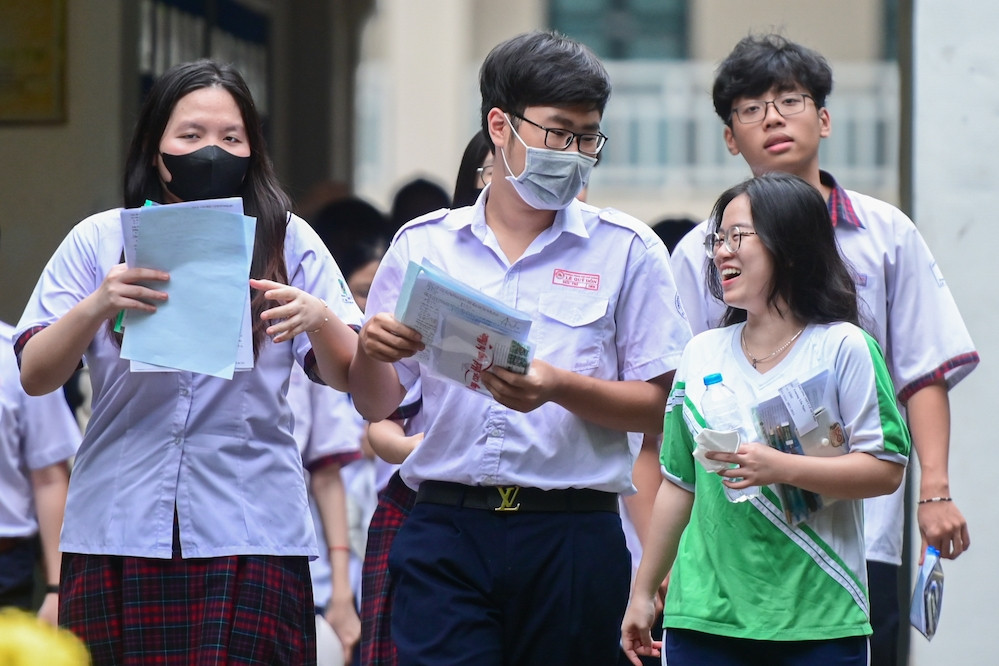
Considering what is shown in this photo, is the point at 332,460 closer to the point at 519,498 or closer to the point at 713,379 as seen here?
the point at 519,498

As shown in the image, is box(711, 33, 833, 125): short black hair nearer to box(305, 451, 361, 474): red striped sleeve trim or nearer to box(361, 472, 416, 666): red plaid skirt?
box(361, 472, 416, 666): red plaid skirt

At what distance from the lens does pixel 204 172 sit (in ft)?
10.7

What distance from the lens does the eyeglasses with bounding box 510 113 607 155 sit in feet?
10.6

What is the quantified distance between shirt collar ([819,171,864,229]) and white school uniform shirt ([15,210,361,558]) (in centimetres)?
124

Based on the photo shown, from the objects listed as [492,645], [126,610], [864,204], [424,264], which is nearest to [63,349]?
[126,610]

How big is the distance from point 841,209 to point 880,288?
0.21 m

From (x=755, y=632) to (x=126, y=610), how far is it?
1216mm

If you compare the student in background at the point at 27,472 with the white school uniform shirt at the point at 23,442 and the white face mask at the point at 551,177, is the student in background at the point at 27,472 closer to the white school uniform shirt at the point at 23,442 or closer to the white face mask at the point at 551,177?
the white school uniform shirt at the point at 23,442

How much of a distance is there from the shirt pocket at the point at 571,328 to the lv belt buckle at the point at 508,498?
262 millimetres

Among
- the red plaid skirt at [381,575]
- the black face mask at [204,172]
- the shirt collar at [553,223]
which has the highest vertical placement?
the black face mask at [204,172]

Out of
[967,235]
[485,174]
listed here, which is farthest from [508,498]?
[967,235]

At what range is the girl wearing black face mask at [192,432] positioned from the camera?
3164mm

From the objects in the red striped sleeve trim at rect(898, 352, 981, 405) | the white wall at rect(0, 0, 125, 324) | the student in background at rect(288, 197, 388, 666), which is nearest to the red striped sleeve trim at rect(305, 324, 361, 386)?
the red striped sleeve trim at rect(898, 352, 981, 405)

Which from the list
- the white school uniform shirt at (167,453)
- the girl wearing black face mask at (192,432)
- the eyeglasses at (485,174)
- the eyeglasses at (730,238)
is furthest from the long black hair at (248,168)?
the eyeglasses at (730,238)
